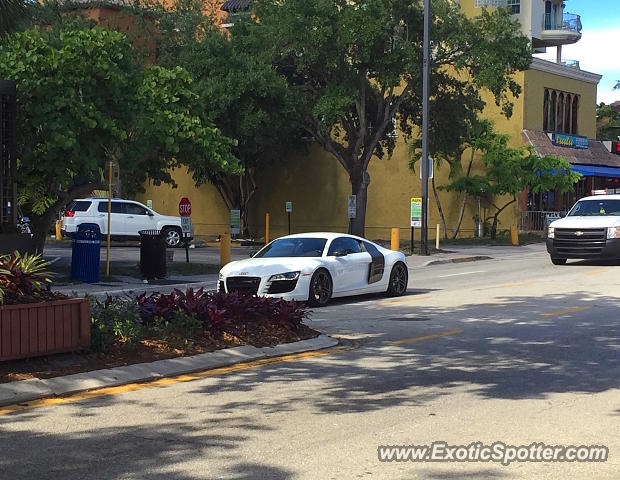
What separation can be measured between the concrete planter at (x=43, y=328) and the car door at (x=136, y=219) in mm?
29494

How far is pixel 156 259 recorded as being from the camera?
23.1m

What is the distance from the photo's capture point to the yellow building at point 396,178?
4778cm

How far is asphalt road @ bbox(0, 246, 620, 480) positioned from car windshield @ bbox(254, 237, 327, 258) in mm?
3310

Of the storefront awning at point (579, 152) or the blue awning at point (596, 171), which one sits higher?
the storefront awning at point (579, 152)

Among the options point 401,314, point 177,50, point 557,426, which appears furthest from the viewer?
point 177,50

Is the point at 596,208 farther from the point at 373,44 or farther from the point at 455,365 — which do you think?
the point at 455,365

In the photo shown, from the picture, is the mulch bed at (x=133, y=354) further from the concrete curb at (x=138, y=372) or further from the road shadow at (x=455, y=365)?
the road shadow at (x=455, y=365)

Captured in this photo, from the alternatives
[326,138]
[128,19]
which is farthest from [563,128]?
[128,19]

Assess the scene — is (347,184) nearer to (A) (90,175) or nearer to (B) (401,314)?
(A) (90,175)

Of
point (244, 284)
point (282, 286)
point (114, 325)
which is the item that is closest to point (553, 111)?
point (282, 286)

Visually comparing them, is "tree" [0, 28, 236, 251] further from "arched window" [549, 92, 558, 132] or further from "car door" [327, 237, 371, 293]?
"arched window" [549, 92, 558, 132]

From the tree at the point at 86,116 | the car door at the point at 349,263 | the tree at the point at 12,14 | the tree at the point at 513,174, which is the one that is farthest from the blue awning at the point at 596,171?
the tree at the point at 12,14

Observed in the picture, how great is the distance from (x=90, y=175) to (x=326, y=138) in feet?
62.5

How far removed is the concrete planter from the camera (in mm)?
9297
